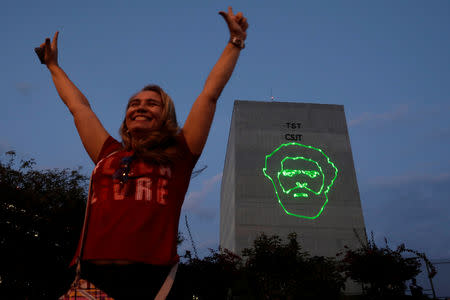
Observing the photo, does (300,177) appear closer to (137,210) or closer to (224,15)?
(224,15)

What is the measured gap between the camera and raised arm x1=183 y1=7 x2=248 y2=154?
1.68 m

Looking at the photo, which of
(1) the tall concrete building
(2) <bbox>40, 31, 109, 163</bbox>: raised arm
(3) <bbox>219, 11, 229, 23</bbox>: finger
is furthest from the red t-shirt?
(1) the tall concrete building

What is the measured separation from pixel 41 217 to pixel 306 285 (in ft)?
44.2

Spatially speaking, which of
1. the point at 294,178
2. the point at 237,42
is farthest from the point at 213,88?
the point at 294,178

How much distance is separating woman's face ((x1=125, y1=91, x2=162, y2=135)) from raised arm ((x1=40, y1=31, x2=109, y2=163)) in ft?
0.62

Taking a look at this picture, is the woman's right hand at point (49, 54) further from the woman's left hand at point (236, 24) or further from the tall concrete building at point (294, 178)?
the tall concrete building at point (294, 178)

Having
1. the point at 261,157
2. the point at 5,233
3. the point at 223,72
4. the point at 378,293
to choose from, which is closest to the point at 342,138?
the point at 261,157

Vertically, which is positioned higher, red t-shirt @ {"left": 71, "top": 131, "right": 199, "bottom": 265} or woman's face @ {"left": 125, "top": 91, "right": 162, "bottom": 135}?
woman's face @ {"left": 125, "top": 91, "right": 162, "bottom": 135}

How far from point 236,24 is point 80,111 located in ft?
3.40

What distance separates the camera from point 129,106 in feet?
6.14

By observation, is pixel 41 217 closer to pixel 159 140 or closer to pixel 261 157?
pixel 159 140

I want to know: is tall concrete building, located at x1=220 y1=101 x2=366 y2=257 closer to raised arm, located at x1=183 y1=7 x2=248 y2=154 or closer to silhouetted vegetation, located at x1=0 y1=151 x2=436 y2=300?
silhouetted vegetation, located at x1=0 y1=151 x2=436 y2=300

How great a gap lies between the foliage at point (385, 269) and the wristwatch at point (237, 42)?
17.4 m

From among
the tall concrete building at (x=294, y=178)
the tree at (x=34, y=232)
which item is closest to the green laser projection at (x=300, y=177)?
the tall concrete building at (x=294, y=178)
